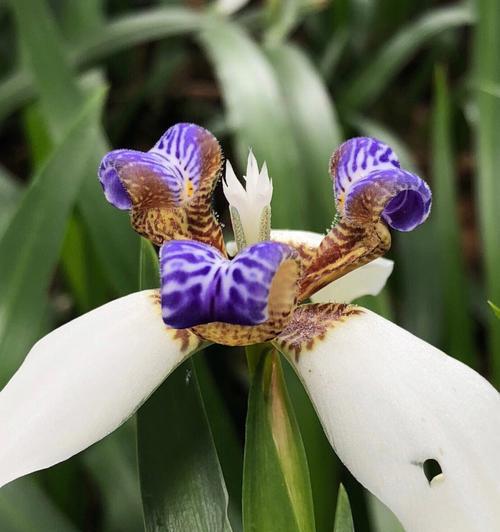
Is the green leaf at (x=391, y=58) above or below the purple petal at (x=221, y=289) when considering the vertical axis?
above

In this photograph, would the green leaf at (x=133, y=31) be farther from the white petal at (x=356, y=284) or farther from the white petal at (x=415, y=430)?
the white petal at (x=415, y=430)

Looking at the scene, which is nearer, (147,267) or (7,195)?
(147,267)

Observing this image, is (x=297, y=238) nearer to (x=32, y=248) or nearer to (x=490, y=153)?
(x=32, y=248)

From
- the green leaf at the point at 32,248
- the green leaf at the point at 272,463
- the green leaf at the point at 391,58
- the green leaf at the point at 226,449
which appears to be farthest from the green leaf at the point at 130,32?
the green leaf at the point at 272,463

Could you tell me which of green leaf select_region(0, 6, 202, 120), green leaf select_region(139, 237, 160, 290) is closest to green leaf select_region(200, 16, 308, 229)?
green leaf select_region(0, 6, 202, 120)

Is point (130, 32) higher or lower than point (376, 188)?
higher

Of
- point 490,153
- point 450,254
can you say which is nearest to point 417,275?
point 450,254

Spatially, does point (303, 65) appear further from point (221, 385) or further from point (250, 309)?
point (250, 309)
